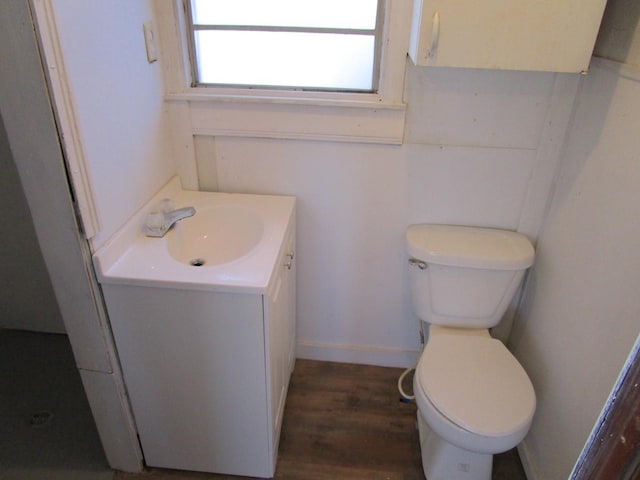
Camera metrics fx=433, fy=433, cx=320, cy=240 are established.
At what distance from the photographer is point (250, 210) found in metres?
1.55

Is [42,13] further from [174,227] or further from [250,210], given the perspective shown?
[250,210]

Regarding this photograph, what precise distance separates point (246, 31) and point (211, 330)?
103cm

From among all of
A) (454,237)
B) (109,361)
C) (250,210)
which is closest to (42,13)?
(250,210)

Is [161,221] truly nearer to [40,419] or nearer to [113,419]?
[113,419]

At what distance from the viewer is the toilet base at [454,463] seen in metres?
1.43

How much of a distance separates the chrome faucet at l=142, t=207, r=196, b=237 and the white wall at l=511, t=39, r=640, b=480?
4.05ft

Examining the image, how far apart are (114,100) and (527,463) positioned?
1.79 metres

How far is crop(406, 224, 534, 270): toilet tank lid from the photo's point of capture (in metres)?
1.48

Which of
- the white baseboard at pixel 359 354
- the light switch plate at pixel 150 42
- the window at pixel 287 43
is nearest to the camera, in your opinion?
the light switch plate at pixel 150 42

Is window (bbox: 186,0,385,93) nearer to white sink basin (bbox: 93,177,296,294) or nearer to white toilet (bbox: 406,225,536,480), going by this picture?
white sink basin (bbox: 93,177,296,294)

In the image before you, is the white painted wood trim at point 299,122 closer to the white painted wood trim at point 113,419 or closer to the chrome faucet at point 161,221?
the chrome faucet at point 161,221

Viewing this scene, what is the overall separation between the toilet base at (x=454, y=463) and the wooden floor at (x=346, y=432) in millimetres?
102

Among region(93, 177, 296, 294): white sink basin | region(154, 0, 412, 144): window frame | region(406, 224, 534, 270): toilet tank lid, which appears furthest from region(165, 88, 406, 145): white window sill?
region(406, 224, 534, 270): toilet tank lid

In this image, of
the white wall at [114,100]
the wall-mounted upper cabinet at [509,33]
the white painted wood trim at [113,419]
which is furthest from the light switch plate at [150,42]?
the white painted wood trim at [113,419]
